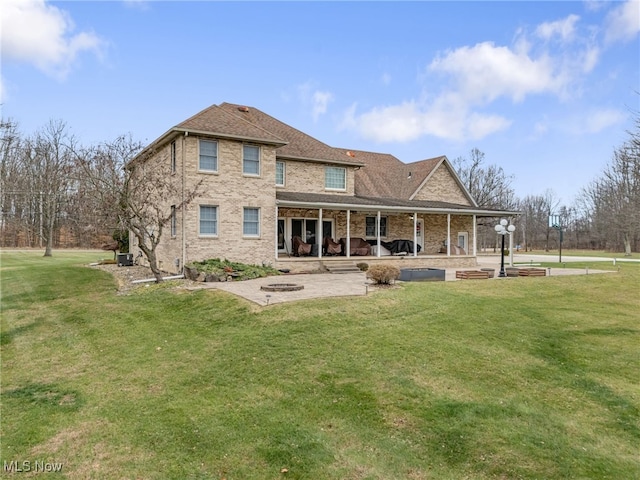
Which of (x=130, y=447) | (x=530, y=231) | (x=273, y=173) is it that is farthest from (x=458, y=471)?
(x=530, y=231)

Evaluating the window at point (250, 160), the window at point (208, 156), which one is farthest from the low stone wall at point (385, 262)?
the window at point (208, 156)

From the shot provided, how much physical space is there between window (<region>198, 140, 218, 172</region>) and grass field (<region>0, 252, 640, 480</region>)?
25.4 feet

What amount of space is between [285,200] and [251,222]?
1866mm

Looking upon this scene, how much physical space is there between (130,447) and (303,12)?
1713cm

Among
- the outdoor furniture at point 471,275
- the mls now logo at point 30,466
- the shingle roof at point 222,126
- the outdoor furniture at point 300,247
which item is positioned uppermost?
the shingle roof at point 222,126

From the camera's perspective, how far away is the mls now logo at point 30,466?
15.8 ft

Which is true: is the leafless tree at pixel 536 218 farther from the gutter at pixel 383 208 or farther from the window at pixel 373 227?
the window at pixel 373 227

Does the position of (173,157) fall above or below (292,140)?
below

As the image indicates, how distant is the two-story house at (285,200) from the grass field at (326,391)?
685 cm

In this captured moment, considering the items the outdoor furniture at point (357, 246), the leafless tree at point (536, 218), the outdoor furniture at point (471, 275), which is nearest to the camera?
the outdoor furniture at point (471, 275)

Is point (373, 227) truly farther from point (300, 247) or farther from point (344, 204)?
point (300, 247)

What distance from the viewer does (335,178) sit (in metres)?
24.3

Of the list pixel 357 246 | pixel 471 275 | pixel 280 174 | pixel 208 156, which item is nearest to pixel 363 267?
pixel 357 246

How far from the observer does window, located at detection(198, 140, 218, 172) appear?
1819 centimetres
